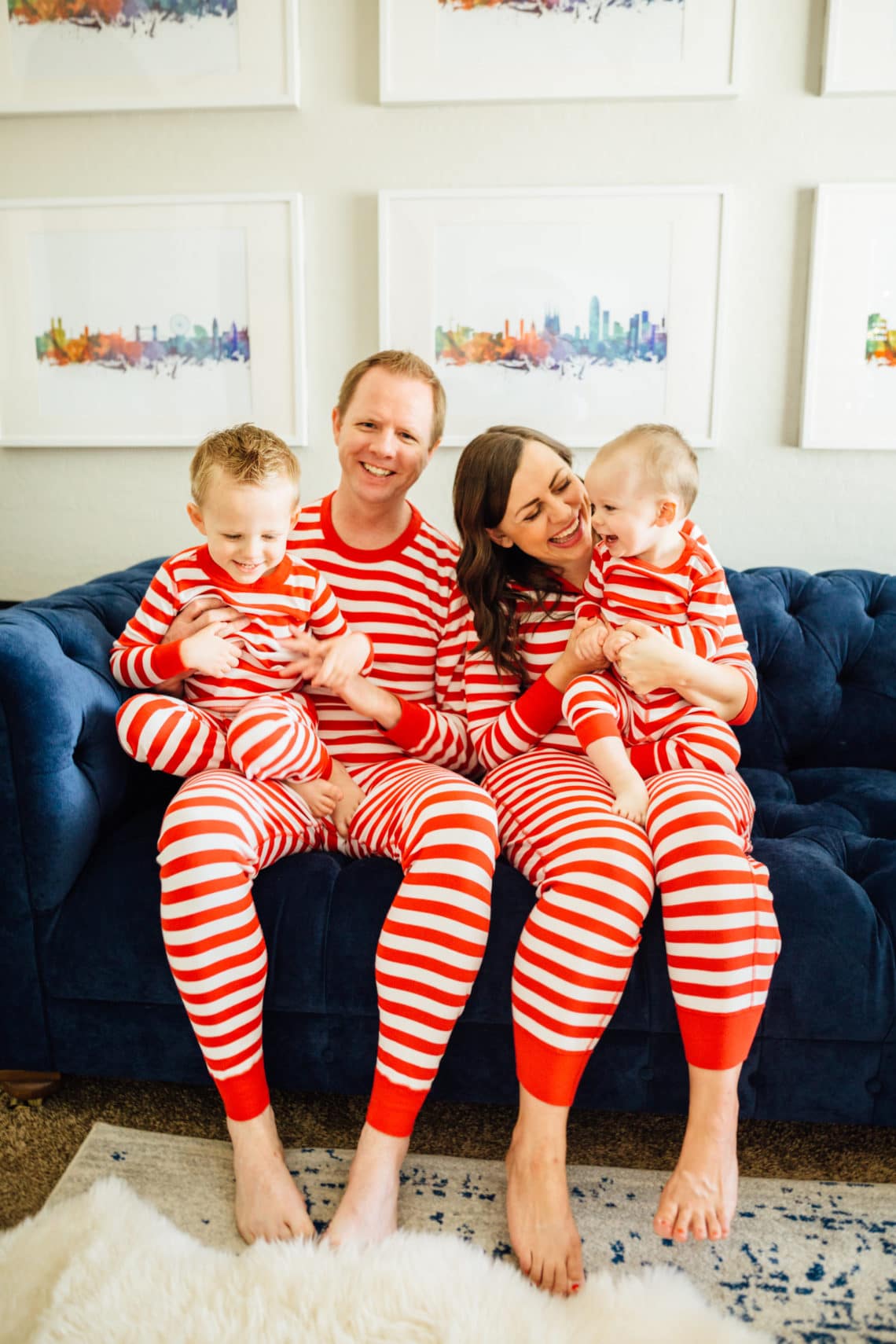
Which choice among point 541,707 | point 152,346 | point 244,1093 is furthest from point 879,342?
point 244,1093

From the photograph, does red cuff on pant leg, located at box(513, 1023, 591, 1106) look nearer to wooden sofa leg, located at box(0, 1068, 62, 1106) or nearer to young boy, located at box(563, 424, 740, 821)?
young boy, located at box(563, 424, 740, 821)

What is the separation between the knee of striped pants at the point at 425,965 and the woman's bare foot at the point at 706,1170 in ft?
1.04

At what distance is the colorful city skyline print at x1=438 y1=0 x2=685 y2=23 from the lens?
204 cm

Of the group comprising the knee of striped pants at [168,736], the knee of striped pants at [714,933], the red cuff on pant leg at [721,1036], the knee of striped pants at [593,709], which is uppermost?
the knee of striped pants at [593,709]

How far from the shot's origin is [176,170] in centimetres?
224

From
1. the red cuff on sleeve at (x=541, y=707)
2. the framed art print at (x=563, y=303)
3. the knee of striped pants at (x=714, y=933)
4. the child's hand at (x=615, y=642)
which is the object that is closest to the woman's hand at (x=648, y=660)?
the child's hand at (x=615, y=642)

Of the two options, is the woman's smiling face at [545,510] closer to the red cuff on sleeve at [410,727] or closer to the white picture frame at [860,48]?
the red cuff on sleeve at [410,727]

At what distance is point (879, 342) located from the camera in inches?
85.0

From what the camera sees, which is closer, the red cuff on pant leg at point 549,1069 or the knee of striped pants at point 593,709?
the red cuff on pant leg at point 549,1069

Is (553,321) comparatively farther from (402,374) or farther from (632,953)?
(632,953)

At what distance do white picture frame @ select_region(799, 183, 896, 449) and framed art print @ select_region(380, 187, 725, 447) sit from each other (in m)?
0.23

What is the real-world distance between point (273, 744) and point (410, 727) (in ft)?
0.84

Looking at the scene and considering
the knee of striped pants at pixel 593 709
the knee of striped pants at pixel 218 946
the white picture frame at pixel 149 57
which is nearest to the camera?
the knee of striped pants at pixel 218 946

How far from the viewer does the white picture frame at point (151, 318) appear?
88.4 inches
